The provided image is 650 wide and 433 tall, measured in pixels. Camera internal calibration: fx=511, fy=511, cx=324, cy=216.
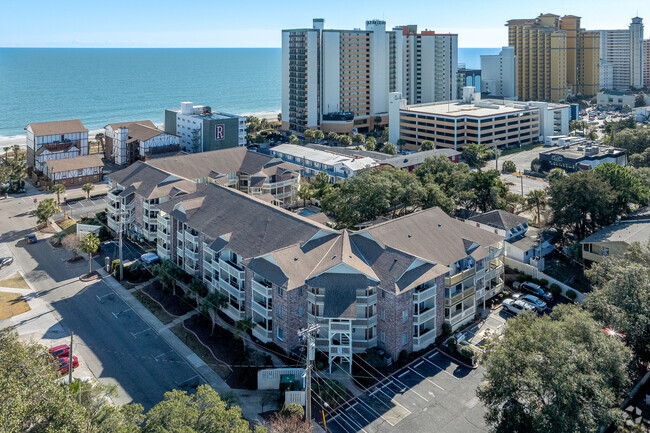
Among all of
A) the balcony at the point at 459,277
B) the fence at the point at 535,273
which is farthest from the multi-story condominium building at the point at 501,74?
the balcony at the point at 459,277

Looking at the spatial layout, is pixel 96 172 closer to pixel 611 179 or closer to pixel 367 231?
pixel 367 231

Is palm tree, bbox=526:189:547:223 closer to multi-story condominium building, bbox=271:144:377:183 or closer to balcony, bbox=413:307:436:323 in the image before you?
multi-story condominium building, bbox=271:144:377:183

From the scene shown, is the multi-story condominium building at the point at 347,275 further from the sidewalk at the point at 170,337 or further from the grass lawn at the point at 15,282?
the grass lawn at the point at 15,282

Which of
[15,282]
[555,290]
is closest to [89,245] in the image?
[15,282]

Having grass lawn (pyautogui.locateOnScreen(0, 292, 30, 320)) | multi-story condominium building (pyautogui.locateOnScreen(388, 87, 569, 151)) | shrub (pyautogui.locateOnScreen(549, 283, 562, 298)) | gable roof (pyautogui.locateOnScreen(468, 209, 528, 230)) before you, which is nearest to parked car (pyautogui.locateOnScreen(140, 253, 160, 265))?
grass lawn (pyautogui.locateOnScreen(0, 292, 30, 320))

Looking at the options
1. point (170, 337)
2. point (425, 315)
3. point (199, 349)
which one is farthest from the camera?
point (170, 337)

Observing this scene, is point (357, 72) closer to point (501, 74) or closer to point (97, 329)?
point (501, 74)

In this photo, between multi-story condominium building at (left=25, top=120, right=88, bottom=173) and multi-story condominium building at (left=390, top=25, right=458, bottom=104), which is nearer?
multi-story condominium building at (left=25, top=120, right=88, bottom=173)
